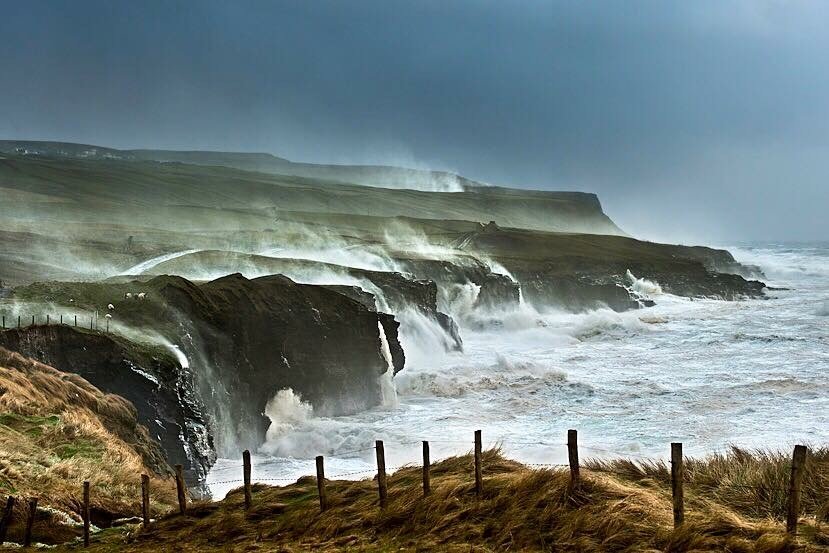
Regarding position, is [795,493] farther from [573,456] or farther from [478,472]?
[478,472]

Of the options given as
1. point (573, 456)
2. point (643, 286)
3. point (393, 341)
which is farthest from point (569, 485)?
point (643, 286)

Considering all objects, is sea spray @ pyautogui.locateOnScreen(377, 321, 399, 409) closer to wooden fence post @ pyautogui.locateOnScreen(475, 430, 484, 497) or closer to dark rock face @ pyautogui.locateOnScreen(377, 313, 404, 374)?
dark rock face @ pyautogui.locateOnScreen(377, 313, 404, 374)

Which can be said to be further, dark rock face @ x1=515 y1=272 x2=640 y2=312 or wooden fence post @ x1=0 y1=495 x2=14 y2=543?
dark rock face @ x1=515 y1=272 x2=640 y2=312

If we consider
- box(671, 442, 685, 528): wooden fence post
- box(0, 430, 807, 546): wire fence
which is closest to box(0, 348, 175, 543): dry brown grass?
box(0, 430, 807, 546): wire fence

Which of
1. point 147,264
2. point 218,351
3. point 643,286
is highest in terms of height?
point 147,264

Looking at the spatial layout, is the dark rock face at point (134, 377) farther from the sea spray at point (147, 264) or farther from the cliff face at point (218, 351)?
the sea spray at point (147, 264)

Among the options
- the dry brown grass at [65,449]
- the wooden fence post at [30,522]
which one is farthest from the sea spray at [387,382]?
the wooden fence post at [30,522]
